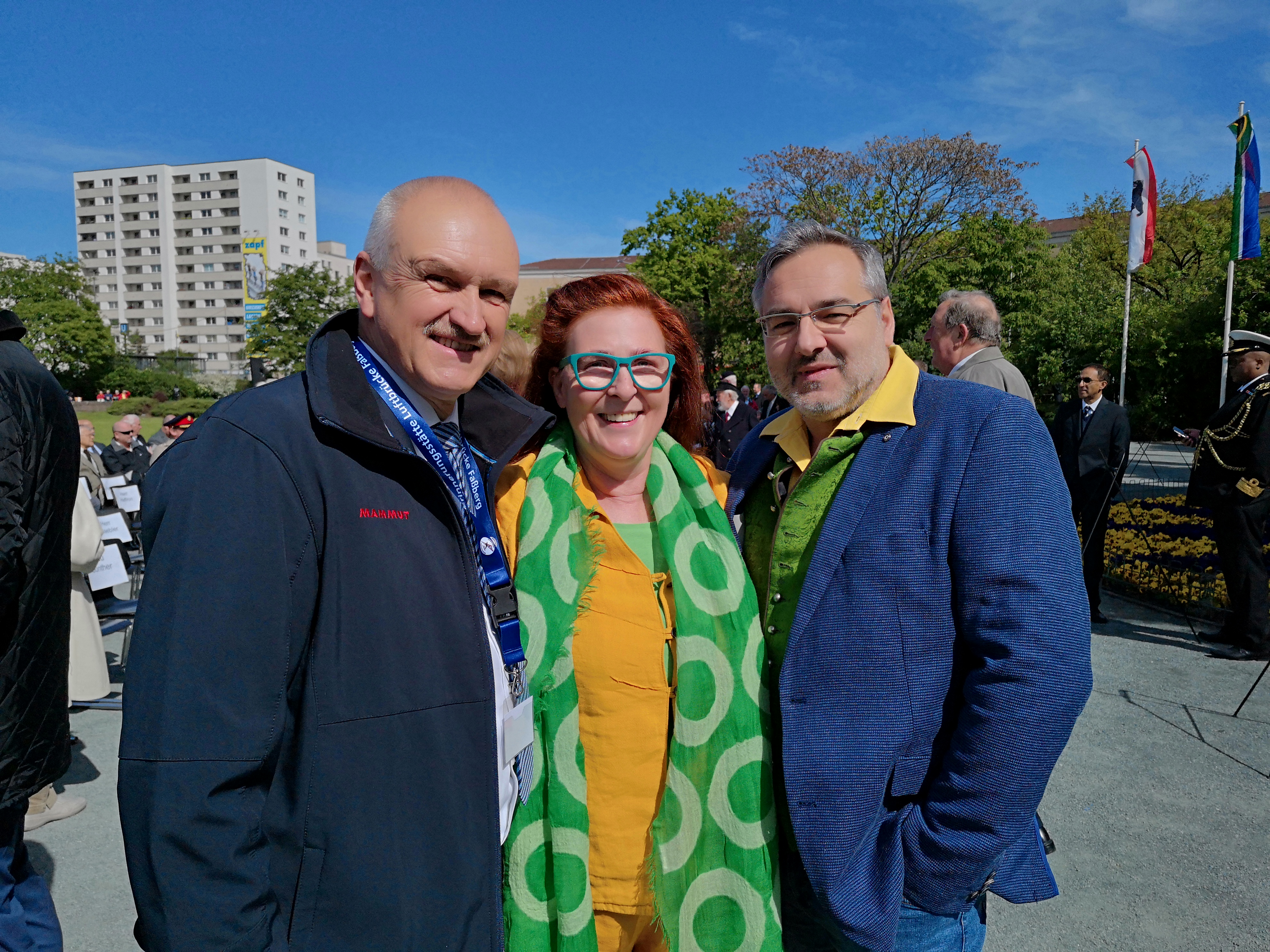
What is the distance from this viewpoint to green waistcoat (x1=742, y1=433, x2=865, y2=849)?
1.99m

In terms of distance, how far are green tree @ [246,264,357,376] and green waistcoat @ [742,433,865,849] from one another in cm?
4630

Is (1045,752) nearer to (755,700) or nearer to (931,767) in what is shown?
(931,767)

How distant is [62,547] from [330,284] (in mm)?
47884

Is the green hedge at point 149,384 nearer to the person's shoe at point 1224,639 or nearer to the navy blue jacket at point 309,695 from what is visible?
the person's shoe at point 1224,639

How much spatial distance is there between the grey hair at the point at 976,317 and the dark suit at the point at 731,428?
627 centimetres

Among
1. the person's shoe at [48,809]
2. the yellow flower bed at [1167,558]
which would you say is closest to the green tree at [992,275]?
the yellow flower bed at [1167,558]

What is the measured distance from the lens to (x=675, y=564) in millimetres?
2074

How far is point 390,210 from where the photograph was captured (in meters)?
1.67

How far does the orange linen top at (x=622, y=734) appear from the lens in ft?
6.38

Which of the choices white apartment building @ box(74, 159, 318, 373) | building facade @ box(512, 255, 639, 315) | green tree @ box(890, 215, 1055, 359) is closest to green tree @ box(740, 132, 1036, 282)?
green tree @ box(890, 215, 1055, 359)

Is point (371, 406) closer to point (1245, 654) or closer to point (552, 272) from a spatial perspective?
point (1245, 654)

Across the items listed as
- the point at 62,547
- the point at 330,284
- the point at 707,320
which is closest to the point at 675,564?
the point at 62,547

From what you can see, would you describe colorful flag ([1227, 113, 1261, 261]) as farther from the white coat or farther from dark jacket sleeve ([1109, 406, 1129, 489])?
the white coat

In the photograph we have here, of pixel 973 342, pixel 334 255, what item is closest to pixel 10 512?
pixel 973 342
